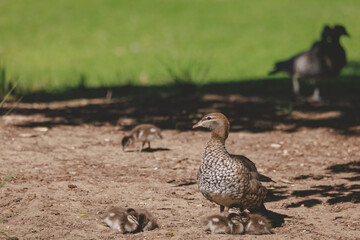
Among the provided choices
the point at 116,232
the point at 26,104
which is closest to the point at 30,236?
the point at 116,232

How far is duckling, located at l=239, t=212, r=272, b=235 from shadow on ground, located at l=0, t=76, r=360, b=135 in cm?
444

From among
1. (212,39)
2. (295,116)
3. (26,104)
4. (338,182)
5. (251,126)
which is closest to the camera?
(338,182)

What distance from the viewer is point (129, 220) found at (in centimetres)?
516

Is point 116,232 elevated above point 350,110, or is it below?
below

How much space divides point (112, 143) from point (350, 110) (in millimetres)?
4941

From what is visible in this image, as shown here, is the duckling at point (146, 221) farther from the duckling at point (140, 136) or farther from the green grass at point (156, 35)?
the green grass at point (156, 35)

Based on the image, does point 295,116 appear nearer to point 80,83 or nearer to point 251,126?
point 251,126

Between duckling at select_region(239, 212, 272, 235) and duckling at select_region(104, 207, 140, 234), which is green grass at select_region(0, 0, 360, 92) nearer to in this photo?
duckling at select_region(104, 207, 140, 234)

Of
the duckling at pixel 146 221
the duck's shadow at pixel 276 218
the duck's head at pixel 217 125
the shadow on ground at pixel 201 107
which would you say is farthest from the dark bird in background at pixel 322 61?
the duckling at pixel 146 221

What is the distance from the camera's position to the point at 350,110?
1082 cm

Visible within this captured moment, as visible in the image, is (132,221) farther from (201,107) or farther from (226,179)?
(201,107)

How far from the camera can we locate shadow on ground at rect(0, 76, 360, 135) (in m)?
9.91

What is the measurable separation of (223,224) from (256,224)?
1.03ft

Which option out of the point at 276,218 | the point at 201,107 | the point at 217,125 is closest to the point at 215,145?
the point at 217,125
